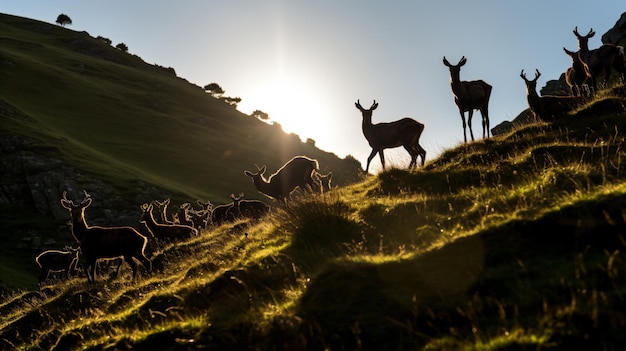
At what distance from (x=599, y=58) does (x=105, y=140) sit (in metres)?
66.9

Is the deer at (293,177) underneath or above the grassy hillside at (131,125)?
underneath

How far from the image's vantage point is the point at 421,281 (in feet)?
22.9

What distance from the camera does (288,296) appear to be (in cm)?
812

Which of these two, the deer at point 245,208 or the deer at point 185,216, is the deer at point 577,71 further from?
the deer at point 185,216

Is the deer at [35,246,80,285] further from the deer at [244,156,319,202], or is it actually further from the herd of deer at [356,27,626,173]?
the herd of deer at [356,27,626,173]

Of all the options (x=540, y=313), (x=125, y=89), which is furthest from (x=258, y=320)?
(x=125, y=89)

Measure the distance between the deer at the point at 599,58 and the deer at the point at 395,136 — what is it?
7656 millimetres

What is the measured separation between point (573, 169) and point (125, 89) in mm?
103671

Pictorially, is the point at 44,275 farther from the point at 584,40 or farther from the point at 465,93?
the point at 584,40

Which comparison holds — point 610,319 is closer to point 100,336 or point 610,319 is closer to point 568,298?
point 568,298

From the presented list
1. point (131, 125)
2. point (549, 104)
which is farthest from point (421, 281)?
point (131, 125)

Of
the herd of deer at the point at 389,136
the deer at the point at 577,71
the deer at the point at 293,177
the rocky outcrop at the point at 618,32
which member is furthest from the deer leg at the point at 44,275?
the rocky outcrop at the point at 618,32

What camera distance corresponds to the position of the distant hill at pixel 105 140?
50.4 m

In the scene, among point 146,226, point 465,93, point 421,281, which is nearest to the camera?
point 421,281
